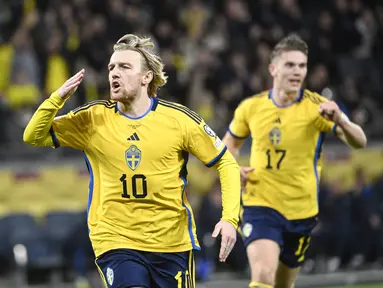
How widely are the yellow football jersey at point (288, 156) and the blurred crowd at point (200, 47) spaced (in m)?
5.63

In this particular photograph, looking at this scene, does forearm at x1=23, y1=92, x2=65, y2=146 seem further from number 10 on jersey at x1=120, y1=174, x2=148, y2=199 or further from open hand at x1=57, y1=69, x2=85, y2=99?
number 10 on jersey at x1=120, y1=174, x2=148, y2=199

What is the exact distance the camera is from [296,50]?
344 inches

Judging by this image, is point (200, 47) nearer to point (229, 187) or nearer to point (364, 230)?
point (364, 230)

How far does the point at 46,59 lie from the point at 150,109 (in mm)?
7671

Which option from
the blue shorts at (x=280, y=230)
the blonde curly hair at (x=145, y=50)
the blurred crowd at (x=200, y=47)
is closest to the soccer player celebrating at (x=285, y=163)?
the blue shorts at (x=280, y=230)

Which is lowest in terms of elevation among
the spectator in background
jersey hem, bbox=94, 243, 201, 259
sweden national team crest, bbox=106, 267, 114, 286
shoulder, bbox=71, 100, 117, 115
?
the spectator in background

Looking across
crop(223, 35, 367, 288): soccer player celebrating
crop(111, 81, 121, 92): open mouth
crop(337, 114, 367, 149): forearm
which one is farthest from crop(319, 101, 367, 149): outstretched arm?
crop(111, 81, 121, 92): open mouth

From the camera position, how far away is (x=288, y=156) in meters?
8.74

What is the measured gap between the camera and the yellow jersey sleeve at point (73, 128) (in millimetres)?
6820

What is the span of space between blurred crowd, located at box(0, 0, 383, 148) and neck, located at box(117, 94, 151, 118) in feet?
23.7

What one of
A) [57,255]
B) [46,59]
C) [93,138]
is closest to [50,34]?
[46,59]

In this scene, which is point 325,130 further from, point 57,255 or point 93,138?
point 57,255

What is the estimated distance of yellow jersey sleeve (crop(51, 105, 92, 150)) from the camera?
682 centimetres

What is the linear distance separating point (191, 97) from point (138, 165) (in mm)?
9065
